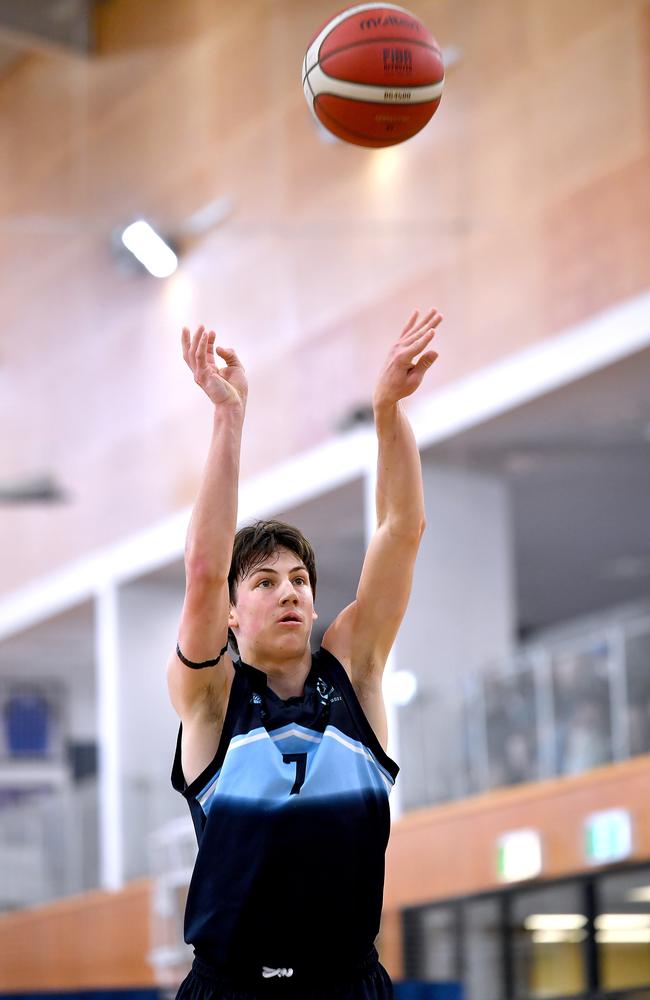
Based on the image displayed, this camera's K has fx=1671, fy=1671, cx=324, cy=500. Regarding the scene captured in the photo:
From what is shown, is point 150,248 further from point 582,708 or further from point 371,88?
point 371,88

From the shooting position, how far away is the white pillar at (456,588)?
656 inches

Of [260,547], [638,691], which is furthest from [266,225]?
[260,547]

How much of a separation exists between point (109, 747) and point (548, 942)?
807 cm

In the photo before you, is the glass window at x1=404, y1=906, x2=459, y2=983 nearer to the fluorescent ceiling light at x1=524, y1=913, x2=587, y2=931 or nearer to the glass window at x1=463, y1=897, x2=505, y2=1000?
the glass window at x1=463, y1=897, x2=505, y2=1000

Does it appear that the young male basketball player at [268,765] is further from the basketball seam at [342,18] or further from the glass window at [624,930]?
the glass window at [624,930]

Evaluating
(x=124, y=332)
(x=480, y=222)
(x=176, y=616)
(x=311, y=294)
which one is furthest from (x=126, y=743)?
(x=480, y=222)

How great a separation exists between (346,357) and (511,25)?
366cm

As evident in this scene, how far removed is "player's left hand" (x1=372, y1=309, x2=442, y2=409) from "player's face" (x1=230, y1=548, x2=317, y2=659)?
18.9 inches

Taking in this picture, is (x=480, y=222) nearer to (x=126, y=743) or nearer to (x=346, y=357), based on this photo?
(x=346, y=357)

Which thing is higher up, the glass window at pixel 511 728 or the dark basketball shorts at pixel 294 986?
the glass window at pixel 511 728

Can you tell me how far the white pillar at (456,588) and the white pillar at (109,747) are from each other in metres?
5.03

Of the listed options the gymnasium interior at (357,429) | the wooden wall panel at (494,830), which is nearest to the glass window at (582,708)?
the gymnasium interior at (357,429)

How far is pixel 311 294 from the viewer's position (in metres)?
17.8

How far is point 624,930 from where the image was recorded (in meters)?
13.2
